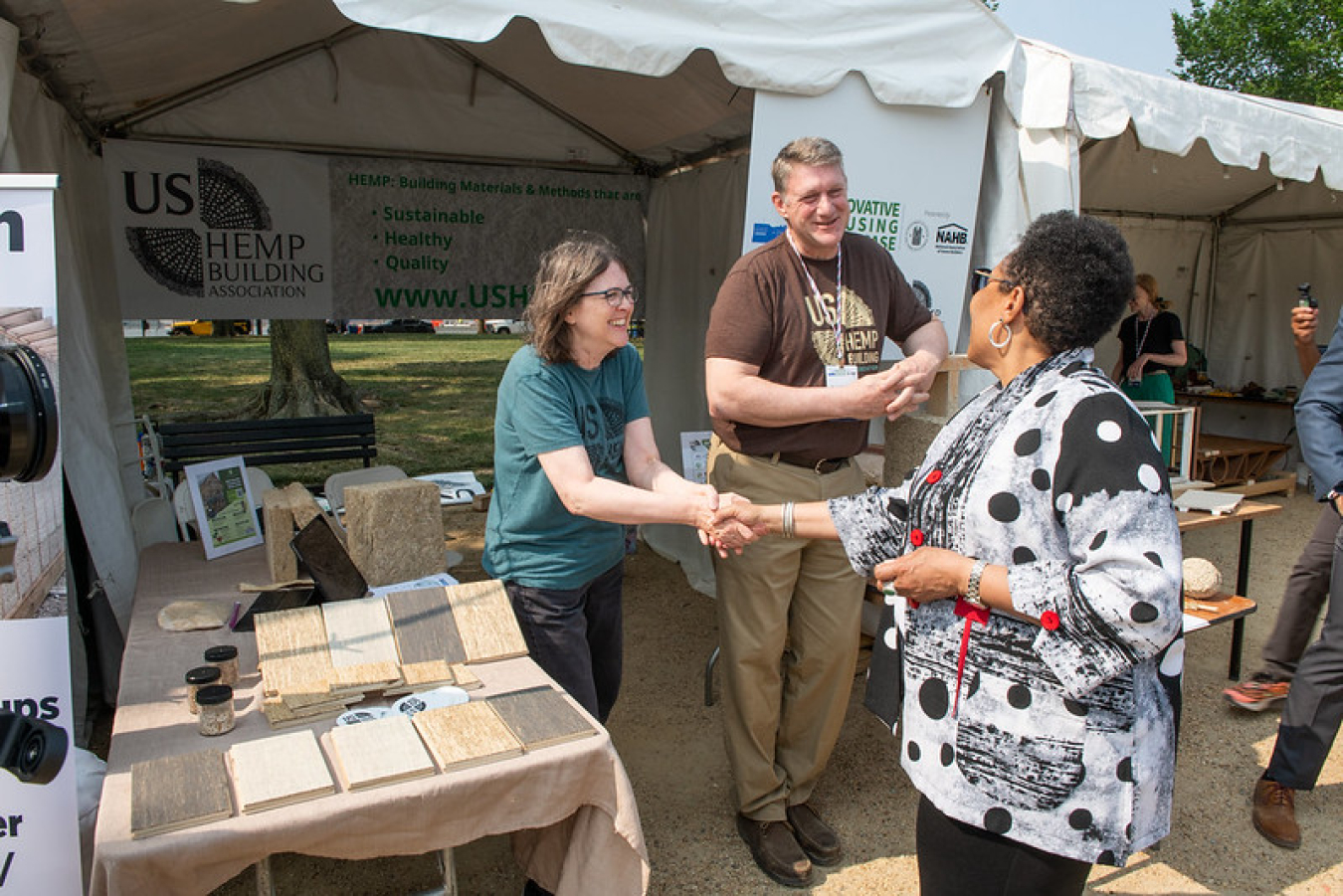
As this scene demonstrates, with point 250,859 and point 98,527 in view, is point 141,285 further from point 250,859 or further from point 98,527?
point 250,859

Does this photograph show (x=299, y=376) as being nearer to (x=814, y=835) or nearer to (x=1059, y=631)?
(x=814, y=835)

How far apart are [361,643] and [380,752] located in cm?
47

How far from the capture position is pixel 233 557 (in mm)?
3152

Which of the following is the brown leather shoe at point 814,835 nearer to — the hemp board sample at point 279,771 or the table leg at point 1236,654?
the hemp board sample at point 279,771

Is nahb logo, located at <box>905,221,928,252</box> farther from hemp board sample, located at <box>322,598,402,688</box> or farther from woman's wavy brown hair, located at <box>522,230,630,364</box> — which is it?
hemp board sample, located at <box>322,598,402,688</box>

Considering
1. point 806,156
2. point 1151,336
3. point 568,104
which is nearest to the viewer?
point 806,156

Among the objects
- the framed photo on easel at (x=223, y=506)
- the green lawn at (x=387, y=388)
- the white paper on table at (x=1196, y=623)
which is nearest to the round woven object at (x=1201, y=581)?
the white paper on table at (x=1196, y=623)

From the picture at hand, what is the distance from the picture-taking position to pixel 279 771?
1651 mm

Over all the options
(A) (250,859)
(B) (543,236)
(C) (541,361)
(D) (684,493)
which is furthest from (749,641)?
(B) (543,236)

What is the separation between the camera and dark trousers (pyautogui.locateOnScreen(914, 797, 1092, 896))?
57.7 inches

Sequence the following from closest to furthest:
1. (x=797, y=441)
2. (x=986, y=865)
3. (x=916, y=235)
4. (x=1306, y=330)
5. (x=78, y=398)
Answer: (x=986, y=865) < (x=797, y=441) < (x=78, y=398) < (x=1306, y=330) < (x=916, y=235)

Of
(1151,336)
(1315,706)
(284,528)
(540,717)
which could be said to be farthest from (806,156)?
(1151,336)

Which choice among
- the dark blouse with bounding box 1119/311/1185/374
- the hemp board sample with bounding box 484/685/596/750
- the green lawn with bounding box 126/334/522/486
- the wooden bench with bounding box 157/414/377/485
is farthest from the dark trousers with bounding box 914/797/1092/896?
the green lawn with bounding box 126/334/522/486

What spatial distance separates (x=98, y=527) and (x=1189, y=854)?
3.90 m
